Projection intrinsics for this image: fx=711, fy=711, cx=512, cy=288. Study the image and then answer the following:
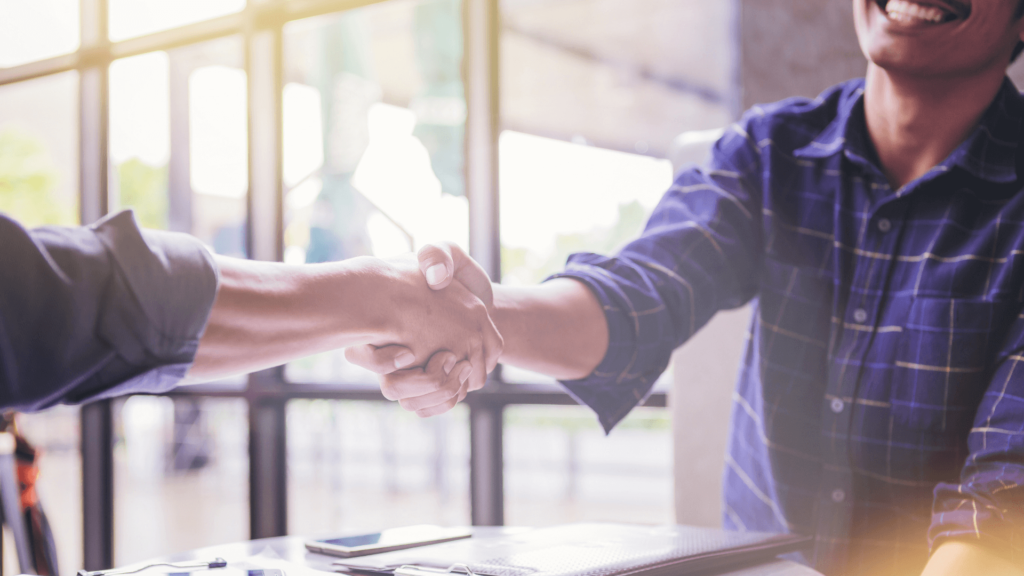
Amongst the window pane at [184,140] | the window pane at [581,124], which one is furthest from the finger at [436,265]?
the window pane at [184,140]

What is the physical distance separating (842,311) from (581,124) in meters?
1.28

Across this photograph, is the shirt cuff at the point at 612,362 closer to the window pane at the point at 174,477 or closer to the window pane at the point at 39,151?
the window pane at the point at 174,477

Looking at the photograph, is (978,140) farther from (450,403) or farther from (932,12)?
(450,403)

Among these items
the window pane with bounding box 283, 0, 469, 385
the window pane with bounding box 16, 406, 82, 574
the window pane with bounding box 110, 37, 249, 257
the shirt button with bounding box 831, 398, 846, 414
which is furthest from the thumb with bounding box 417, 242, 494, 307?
the window pane with bounding box 16, 406, 82, 574

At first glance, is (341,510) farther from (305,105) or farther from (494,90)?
(494,90)

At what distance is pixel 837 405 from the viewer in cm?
107

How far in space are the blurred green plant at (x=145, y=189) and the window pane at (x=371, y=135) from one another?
0.84m

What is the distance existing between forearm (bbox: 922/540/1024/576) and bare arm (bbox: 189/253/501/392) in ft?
1.88

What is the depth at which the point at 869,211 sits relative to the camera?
43.7 inches

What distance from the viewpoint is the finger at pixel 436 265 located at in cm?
94

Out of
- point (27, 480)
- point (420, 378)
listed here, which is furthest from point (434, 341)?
point (27, 480)

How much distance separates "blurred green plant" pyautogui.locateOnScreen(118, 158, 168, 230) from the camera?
3.14 m

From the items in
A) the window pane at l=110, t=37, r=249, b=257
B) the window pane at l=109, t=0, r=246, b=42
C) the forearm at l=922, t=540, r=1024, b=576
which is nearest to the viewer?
the forearm at l=922, t=540, r=1024, b=576

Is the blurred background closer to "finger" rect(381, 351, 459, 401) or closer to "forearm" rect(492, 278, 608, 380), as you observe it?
"forearm" rect(492, 278, 608, 380)
